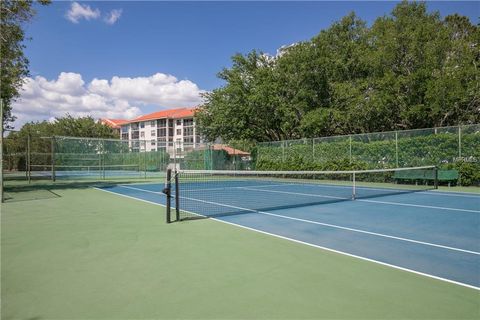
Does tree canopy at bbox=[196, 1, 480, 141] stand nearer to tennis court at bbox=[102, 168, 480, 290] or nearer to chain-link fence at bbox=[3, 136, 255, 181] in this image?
chain-link fence at bbox=[3, 136, 255, 181]

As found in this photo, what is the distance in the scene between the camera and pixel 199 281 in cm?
462

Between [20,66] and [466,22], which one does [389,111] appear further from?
[20,66]

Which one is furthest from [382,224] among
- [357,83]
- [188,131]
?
[188,131]

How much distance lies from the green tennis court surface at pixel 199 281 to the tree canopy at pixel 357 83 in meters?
20.1

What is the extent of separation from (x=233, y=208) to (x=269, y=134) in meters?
23.6

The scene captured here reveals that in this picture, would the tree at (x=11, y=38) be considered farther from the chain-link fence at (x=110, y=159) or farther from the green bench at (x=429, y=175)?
the green bench at (x=429, y=175)

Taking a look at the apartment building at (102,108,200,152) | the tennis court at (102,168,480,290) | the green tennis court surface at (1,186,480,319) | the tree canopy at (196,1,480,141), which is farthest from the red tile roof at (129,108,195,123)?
the green tennis court surface at (1,186,480,319)

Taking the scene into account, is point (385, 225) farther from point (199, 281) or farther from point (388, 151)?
point (388, 151)

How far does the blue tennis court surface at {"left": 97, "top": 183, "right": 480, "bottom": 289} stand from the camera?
5586mm

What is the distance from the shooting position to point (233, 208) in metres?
11.2

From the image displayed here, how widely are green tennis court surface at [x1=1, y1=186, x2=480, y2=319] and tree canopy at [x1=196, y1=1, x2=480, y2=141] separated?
2007 centimetres

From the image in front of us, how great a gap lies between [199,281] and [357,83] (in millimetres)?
25353

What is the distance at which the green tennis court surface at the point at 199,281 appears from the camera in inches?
148

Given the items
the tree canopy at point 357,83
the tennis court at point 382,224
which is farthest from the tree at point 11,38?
the tree canopy at point 357,83
